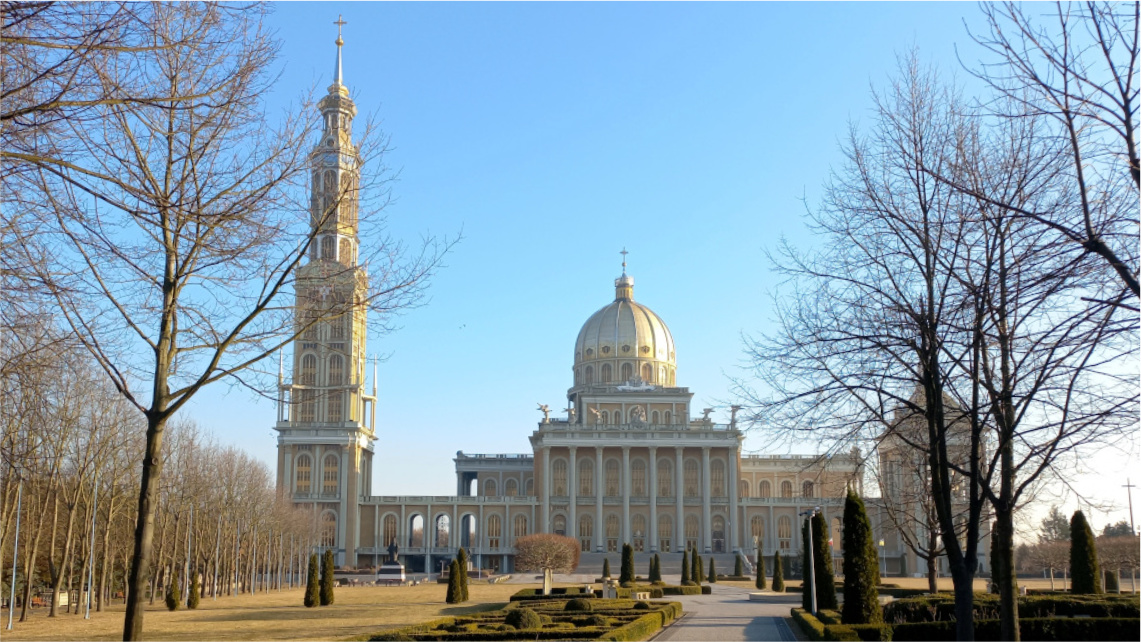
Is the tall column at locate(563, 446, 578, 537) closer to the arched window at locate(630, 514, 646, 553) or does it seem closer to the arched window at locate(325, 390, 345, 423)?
the arched window at locate(630, 514, 646, 553)

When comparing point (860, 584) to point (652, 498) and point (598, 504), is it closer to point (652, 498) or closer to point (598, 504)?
point (652, 498)

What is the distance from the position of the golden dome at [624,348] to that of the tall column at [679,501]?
10471 millimetres

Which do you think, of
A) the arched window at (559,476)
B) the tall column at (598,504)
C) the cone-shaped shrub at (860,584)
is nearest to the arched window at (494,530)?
the arched window at (559,476)

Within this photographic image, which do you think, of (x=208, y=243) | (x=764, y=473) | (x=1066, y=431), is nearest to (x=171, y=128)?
(x=208, y=243)

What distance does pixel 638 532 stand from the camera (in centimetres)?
9481

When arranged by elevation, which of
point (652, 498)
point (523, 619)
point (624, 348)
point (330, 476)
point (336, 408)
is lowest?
point (523, 619)

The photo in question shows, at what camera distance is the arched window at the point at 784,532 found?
9600 cm

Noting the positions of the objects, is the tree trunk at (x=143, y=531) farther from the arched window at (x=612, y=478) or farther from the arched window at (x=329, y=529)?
the arched window at (x=612, y=478)

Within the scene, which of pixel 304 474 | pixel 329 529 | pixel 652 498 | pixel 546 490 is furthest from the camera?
pixel 546 490

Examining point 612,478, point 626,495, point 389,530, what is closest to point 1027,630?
point 626,495

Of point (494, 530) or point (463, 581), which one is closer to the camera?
point (463, 581)

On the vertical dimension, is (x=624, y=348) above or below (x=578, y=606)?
above

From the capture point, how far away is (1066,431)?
1348cm

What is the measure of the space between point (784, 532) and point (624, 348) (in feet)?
78.5
